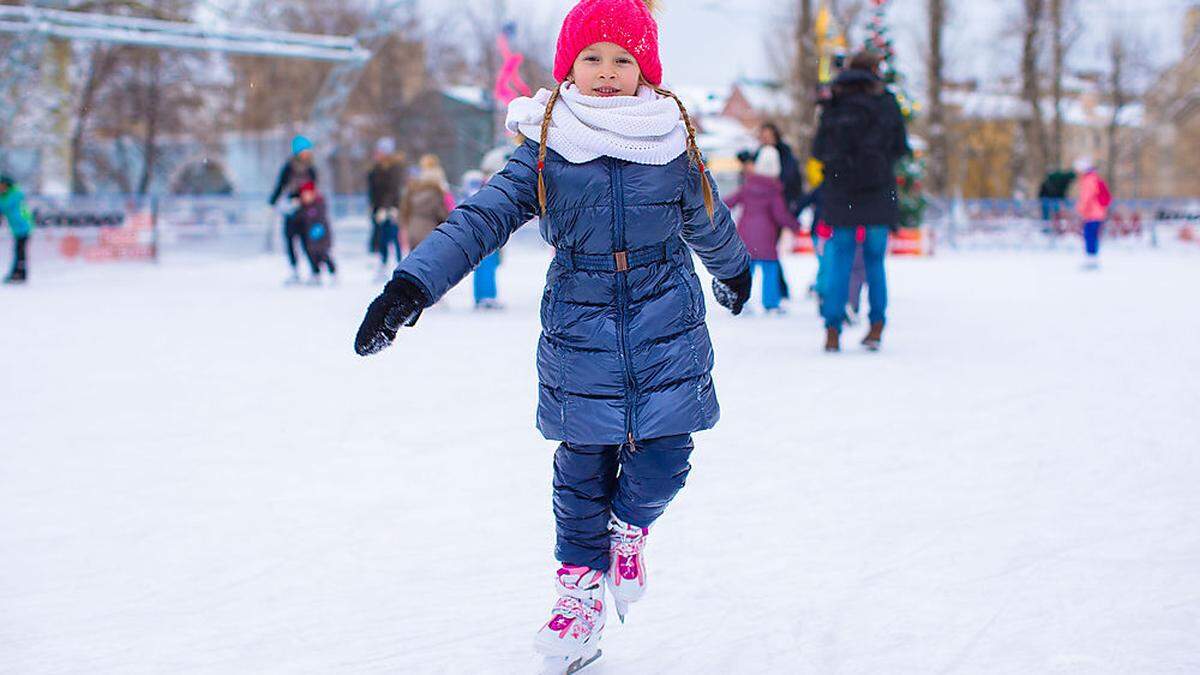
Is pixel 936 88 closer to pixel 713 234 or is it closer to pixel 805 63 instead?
pixel 805 63

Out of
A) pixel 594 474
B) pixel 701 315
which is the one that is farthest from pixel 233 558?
pixel 701 315

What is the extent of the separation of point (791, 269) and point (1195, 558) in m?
12.5

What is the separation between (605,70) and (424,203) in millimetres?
7882

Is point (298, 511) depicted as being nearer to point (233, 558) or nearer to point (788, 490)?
point (233, 558)

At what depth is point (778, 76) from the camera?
33188 millimetres

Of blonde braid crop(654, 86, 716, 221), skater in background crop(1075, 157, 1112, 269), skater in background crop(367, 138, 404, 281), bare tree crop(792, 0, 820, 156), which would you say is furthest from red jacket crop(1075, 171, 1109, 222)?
blonde braid crop(654, 86, 716, 221)

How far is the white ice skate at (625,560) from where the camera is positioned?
2322 mm

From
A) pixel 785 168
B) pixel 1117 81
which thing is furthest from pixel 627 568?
pixel 1117 81

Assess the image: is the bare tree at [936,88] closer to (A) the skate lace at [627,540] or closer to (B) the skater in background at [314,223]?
(B) the skater in background at [314,223]

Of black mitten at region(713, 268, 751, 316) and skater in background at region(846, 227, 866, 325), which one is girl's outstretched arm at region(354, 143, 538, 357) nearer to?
black mitten at region(713, 268, 751, 316)

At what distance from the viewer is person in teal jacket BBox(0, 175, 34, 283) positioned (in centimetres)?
1291

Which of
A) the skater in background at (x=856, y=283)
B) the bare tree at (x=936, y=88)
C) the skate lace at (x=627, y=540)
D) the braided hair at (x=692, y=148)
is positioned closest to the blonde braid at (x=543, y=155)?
the braided hair at (x=692, y=148)

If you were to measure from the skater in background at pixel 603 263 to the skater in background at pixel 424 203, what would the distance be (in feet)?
25.2

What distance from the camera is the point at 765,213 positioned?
9.00 metres
